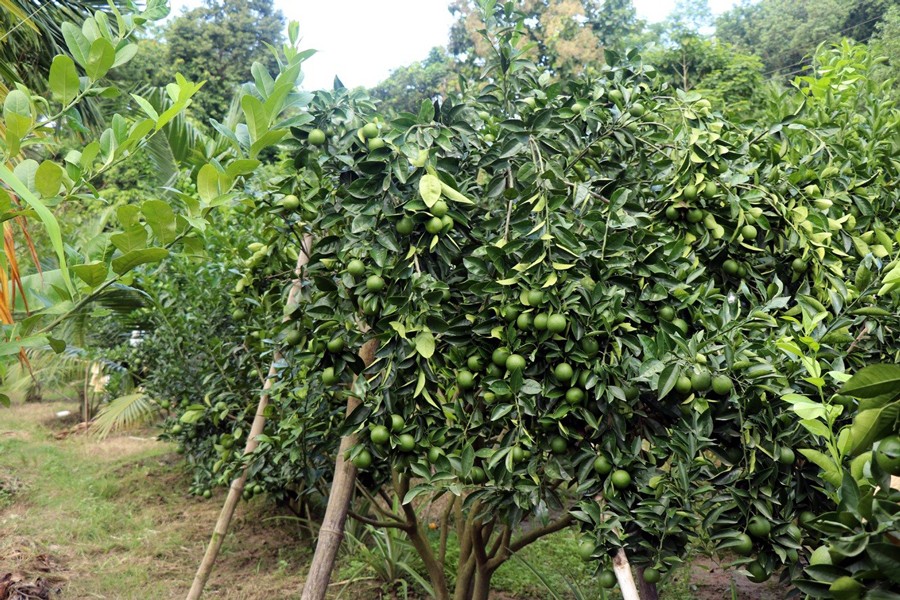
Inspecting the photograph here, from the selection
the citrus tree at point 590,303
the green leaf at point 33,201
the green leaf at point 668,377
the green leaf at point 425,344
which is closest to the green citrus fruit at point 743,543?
the citrus tree at point 590,303

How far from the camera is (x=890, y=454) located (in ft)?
2.83

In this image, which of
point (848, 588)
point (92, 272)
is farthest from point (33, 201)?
point (848, 588)

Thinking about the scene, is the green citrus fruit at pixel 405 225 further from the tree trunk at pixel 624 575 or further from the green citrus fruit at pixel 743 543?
the green citrus fruit at pixel 743 543

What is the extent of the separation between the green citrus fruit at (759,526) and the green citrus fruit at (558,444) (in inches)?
20.8

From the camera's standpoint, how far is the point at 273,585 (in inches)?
156

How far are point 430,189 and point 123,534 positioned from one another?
4258 millimetres

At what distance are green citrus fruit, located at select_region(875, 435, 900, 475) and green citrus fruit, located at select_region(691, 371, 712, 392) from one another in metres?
0.85

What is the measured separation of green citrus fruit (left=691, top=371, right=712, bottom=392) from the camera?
5.72 feet

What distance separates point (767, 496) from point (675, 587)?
2304 millimetres

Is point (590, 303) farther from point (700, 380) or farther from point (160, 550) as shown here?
point (160, 550)

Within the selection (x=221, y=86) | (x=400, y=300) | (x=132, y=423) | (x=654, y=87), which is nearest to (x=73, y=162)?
(x=400, y=300)

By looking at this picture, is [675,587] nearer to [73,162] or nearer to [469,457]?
[469,457]

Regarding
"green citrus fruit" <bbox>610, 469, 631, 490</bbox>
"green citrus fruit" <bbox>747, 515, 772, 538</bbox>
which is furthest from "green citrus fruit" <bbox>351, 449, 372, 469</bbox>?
"green citrus fruit" <bbox>747, 515, 772, 538</bbox>

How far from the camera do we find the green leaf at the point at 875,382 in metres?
0.83
